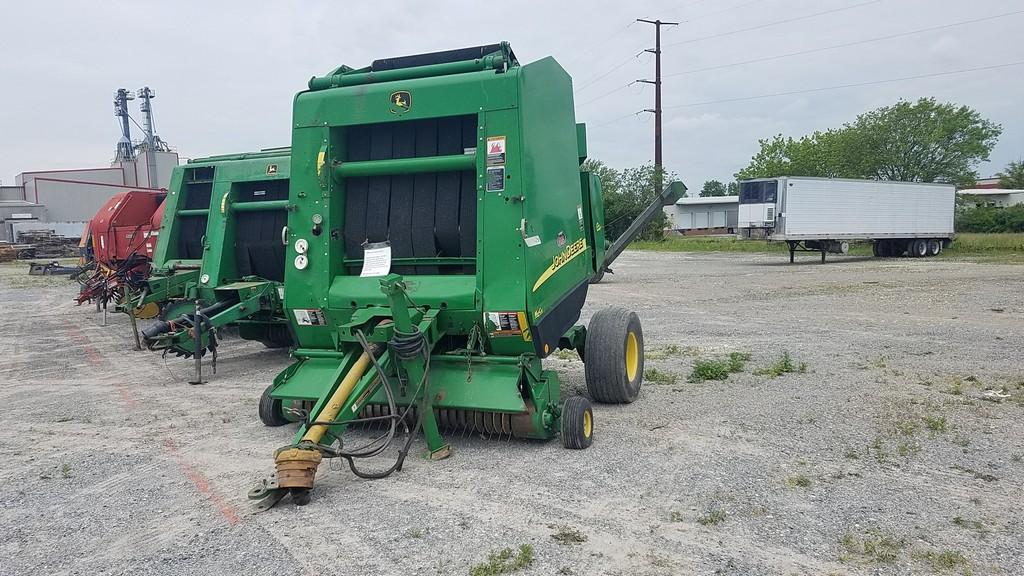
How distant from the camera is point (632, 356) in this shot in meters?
6.52

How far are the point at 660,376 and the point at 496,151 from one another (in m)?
3.49

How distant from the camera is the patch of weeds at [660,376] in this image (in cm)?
720

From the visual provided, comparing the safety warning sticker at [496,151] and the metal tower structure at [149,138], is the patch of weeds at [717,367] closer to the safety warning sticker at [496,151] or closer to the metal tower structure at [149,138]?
the safety warning sticker at [496,151]

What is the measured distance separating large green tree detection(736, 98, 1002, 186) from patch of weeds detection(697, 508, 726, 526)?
50.6 metres

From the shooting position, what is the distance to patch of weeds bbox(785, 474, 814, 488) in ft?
13.8

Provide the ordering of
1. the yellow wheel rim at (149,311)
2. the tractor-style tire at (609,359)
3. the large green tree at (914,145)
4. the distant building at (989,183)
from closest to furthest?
the tractor-style tire at (609,359) → the yellow wheel rim at (149,311) → the large green tree at (914,145) → the distant building at (989,183)

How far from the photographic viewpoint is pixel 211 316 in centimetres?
803

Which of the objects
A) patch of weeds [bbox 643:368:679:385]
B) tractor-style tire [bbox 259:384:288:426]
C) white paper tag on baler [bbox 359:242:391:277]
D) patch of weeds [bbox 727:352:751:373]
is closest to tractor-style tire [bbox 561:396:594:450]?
white paper tag on baler [bbox 359:242:391:277]

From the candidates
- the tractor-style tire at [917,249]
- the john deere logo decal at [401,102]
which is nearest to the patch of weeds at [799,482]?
the john deere logo decal at [401,102]

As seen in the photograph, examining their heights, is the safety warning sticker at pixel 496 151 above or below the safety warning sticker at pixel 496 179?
above

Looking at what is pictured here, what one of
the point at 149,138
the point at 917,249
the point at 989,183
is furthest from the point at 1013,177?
the point at 149,138

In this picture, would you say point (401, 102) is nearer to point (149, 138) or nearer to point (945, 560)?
point (945, 560)

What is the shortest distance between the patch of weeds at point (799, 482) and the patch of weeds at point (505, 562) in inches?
68.8

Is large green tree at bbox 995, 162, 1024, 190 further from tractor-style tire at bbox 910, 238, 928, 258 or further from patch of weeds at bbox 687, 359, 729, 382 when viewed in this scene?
patch of weeds at bbox 687, 359, 729, 382
